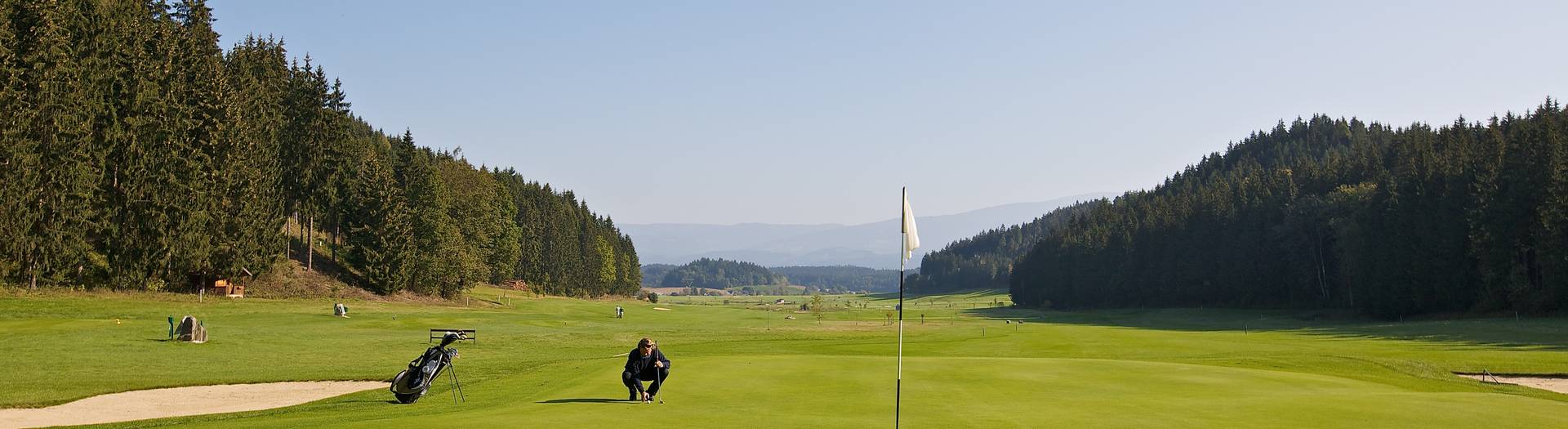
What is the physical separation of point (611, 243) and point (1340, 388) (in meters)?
166

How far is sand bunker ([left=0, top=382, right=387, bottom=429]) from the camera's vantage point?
65.6 feet

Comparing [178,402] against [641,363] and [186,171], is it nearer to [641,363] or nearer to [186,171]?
[641,363]

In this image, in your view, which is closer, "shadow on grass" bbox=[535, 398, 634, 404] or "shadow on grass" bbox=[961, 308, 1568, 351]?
"shadow on grass" bbox=[535, 398, 634, 404]

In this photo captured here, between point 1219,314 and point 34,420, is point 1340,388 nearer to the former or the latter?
point 34,420

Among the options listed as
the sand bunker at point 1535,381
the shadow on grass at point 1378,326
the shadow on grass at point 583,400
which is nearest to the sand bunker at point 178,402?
the shadow on grass at point 583,400

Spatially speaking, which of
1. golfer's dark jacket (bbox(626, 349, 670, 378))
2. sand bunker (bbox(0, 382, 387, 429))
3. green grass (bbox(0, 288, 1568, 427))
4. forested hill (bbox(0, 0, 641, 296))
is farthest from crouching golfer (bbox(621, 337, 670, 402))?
forested hill (bbox(0, 0, 641, 296))

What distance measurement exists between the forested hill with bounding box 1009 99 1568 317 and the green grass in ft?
34.6

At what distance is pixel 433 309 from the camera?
7625 cm

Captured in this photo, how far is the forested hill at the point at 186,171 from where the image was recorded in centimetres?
5297

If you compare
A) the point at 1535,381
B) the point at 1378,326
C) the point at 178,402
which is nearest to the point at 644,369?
the point at 178,402

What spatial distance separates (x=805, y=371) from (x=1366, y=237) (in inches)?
3186

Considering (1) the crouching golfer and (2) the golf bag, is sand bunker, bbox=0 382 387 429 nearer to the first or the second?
(2) the golf bag

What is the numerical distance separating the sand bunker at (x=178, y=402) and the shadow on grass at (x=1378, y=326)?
154 ft

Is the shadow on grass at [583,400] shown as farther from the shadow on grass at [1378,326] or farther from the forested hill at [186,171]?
the forested hill at [186,171]
